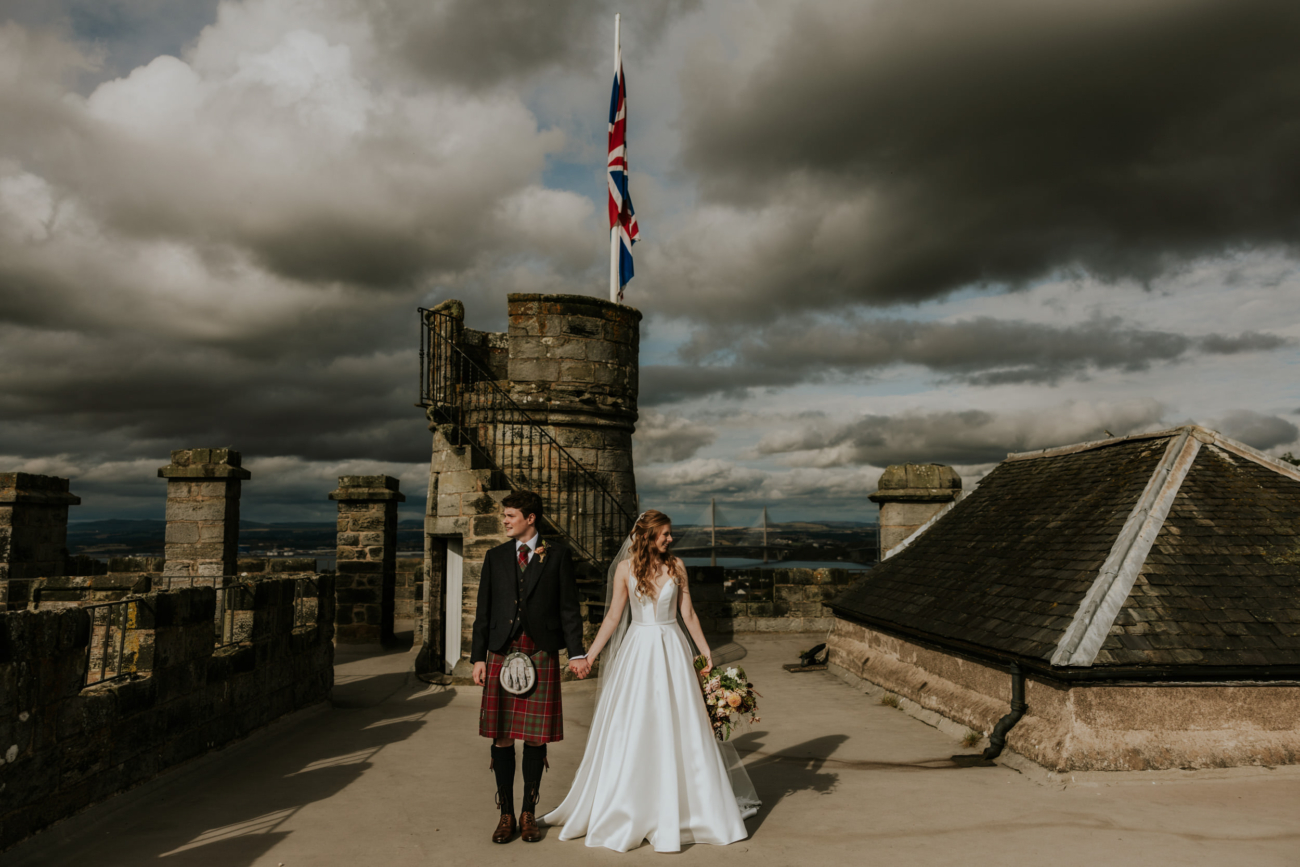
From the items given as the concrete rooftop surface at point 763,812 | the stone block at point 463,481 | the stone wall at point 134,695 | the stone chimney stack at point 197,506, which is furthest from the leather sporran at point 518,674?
the stone chimney stack at point 197,506

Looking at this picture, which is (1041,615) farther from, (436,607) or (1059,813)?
(436,607)

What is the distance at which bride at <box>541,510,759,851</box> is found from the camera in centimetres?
452

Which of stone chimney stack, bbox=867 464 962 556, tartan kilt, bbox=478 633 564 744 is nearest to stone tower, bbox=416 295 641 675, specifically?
stone chimney stack, bbox=867 464 962 556

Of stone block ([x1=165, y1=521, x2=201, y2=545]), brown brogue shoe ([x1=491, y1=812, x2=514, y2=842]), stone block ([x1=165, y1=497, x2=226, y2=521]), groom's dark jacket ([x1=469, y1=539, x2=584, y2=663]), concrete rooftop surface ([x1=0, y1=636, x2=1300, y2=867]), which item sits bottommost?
concrete rooftop surface ([x1=0, y1=636, x2=1300, y2=867])

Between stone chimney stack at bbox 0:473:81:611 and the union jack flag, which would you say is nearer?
stone chimney stack at bbox 0:473:81:611

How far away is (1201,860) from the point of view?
426cm

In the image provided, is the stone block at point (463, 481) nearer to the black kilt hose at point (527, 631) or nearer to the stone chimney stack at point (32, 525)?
the black kilt hose at point (527, 631)

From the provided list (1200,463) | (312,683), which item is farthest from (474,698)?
(1200,463)

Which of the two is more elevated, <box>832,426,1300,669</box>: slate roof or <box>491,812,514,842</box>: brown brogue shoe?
<box>832,426,1300,669</box>: slate roof

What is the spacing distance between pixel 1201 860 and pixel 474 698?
739cm

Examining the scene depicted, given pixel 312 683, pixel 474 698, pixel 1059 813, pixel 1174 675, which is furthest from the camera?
pixel 474 698

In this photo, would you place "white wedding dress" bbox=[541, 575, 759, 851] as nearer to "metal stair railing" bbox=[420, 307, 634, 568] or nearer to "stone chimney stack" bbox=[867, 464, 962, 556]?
"metal stair railing" bbox=[420, 307, 634, 568]

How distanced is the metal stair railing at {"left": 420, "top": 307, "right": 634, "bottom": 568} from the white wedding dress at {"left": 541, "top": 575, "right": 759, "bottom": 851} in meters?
5.61

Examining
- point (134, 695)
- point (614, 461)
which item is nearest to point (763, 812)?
point (134, 695)
